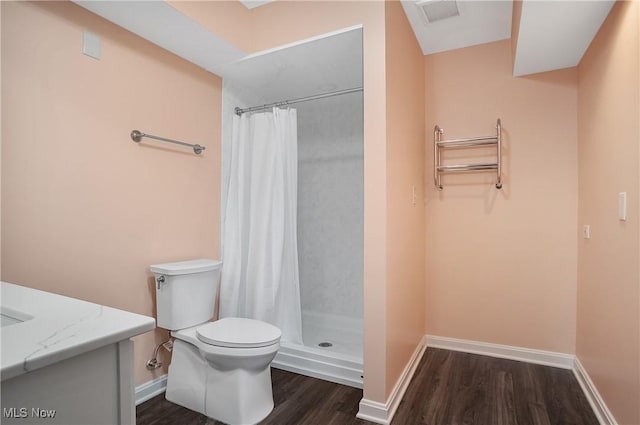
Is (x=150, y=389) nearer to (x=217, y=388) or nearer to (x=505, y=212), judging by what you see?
(x=217, y=388)

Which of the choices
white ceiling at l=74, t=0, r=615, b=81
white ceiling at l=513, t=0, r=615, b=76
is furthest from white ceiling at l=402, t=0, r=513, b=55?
white ceiling at l=513, t=0, r=615, b=76

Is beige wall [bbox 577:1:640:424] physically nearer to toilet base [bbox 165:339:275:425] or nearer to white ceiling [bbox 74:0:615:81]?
white ceiling [bbox 74:0:615:81]

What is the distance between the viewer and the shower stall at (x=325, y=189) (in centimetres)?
265

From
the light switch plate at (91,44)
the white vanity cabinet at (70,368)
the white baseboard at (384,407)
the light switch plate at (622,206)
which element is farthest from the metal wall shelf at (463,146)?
the white vanity cabinet at (70,368)

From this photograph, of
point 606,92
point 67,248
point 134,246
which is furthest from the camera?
point 134,246

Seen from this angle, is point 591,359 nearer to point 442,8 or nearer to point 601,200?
point 601,200

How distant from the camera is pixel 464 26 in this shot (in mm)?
2504

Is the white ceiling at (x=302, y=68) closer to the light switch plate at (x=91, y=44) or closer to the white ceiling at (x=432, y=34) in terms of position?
the white ceiling at (x=432, y=34)

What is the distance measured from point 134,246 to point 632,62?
8.47ft

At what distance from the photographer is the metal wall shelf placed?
8.58 ft

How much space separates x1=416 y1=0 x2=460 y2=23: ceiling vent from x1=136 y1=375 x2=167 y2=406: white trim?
2776 mm

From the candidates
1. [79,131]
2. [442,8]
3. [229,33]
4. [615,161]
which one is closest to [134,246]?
[79,131]

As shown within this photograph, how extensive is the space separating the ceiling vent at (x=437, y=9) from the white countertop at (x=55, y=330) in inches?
90.8

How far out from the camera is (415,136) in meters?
2.61
